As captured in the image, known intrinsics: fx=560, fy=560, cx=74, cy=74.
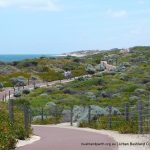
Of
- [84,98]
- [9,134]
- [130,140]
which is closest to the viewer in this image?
[9,134]

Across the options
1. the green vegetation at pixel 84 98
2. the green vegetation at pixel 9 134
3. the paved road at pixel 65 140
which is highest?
the green vegetation at pixel 9 134

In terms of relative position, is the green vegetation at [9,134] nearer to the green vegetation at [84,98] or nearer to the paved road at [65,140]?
the green vegetation at [84,98]

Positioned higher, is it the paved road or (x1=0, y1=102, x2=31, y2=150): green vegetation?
(x1=0, y1=102, x2=31, y2=150): green vegetation

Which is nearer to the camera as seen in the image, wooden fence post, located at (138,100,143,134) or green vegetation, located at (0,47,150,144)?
wooden fence post, located at (138,100,143,134)

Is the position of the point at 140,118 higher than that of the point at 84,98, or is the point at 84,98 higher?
the point at 140,118

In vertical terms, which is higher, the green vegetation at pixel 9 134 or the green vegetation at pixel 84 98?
the green vegetation at pixel 9 134

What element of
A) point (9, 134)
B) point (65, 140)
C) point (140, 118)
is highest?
point (9, 134)

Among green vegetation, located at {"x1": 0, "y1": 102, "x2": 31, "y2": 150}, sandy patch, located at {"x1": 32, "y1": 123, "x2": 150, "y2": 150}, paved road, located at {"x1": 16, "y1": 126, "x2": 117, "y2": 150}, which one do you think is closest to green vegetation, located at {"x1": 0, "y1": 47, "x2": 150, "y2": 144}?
green vegetation, located at {"x1": 0, "y1": 102, "x2": 31, "y2": 150}

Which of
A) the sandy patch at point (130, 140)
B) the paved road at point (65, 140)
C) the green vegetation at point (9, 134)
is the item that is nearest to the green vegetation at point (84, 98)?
the green vegetation at point (9, 134)

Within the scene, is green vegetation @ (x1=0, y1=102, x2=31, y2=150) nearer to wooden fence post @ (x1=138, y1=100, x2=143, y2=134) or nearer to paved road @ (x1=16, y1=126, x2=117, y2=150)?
paved road @ (x1=16, y1=126, x2=117, y2=150)

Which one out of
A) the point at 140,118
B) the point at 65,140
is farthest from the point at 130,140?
the point at 65,140

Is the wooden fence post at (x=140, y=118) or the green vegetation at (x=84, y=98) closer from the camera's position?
the wooden fence post at (x=140, y=118)

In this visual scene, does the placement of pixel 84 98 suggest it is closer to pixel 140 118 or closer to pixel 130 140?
pixel 140 118

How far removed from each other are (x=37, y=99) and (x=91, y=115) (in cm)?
1788
